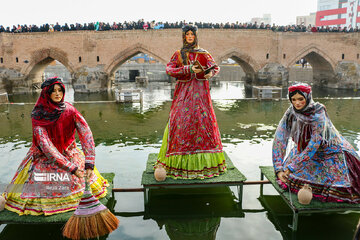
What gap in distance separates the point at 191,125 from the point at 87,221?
5.95 feet

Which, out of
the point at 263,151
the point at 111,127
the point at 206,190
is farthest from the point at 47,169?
the point at 111,127

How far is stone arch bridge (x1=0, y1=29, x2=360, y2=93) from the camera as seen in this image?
63.7 feet

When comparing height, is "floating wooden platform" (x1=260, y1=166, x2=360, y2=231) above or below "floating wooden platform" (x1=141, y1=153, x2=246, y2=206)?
below

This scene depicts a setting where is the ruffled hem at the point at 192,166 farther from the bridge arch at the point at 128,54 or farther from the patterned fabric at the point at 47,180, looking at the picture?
the bridge arch at the point at 128,54

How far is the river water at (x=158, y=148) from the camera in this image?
355cm

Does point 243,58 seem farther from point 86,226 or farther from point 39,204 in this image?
point 86,226

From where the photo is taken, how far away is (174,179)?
4031mm

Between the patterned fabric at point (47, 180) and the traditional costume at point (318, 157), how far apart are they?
2379 millimetres

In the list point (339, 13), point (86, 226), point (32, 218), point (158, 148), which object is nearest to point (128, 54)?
point (158, 148)

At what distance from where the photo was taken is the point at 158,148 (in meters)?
A: 6.90

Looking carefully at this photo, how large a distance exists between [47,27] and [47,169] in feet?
62.3

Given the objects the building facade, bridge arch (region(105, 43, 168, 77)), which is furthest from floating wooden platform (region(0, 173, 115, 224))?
the building facade

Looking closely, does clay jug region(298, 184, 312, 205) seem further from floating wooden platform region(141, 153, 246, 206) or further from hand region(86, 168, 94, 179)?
hand region(86, 168, 94, 179)

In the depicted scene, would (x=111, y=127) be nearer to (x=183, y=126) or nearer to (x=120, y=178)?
(x=120, y=178)
